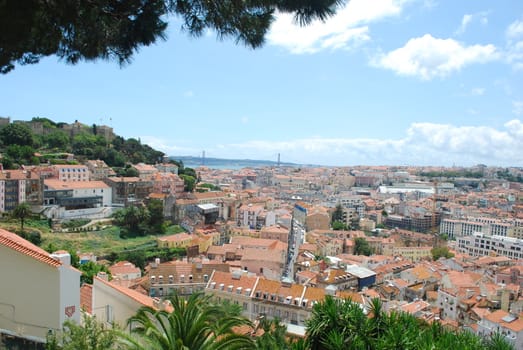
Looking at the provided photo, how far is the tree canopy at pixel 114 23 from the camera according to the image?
2990mm

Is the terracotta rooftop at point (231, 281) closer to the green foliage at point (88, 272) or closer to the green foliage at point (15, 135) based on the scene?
the green foliage at point (88, 272)

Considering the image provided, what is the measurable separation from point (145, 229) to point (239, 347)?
23.8 m

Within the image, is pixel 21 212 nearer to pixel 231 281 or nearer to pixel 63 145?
pixel 231 281

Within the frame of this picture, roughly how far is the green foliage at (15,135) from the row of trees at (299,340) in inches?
1299

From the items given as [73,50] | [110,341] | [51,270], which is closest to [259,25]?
[73,50]

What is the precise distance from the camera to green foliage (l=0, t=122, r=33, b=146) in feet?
105

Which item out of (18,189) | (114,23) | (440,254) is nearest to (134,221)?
(18,189)

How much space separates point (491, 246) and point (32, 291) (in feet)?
116

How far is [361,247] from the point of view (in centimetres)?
3000

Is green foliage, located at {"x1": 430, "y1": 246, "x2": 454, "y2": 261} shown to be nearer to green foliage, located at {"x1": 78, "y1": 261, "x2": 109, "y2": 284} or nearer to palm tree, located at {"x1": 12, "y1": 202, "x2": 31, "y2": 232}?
green foliage, located at {"x1": 78, "y1": 261, "x2": 109, "y2": 284}

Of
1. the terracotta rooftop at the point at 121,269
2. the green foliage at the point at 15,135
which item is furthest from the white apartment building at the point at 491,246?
the green foliage at the point at 15,135

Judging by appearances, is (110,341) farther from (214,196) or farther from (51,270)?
(214,196)

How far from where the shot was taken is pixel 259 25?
3.38 metres

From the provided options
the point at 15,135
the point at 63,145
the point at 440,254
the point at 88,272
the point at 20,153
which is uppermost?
the point at 15,135
